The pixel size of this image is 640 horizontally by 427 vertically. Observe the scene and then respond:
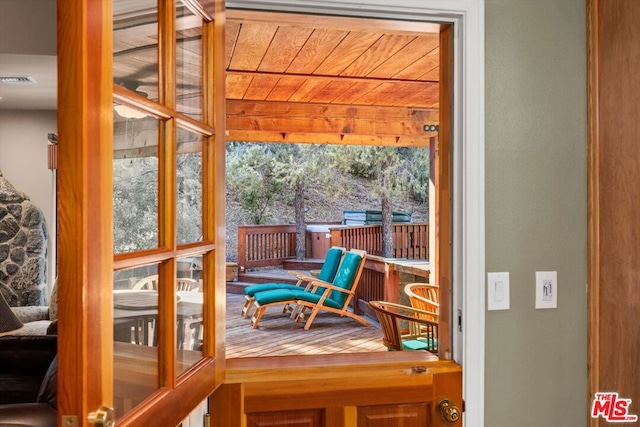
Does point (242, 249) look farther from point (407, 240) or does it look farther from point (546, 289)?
point (546, 289)

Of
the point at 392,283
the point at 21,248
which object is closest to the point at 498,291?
the point at 392,283

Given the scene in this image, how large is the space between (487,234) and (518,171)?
0.23 m

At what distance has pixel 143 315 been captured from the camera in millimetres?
1125

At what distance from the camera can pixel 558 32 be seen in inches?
67.7

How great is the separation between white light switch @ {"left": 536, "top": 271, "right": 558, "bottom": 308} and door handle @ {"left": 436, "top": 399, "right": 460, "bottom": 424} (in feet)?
1.39

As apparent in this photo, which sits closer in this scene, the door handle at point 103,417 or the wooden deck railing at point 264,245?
the door handle at point 103,417

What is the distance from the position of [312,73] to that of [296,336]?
112 inches

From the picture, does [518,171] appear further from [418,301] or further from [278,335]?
[278,335]

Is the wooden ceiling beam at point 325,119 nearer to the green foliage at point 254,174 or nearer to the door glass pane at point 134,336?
the door glass pane at point 134,336

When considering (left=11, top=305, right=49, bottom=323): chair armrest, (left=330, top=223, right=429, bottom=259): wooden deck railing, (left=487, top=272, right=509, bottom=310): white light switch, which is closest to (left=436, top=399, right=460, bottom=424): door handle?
(left=487, top=272, right=509, bottom=310): white light switch

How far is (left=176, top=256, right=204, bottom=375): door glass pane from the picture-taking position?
124 centimetres

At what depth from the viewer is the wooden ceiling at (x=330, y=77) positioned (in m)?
2.58

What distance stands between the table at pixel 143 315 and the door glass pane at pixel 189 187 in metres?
0.15

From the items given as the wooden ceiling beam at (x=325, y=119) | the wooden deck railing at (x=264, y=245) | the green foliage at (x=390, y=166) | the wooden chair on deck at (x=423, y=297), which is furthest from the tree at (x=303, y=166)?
the wooden chair on deck at (x=423, y=297)
